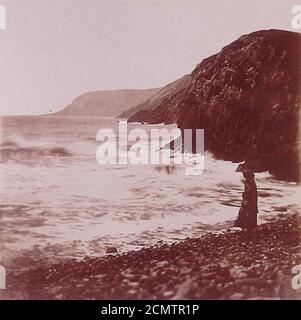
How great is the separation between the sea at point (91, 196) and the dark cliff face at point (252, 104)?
75mm

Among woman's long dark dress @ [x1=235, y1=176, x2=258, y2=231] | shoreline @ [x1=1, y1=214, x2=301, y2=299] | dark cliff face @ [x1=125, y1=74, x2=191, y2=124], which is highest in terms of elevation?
dark cliff face @ [x1=125, y1=74, x2=191, y2=124]

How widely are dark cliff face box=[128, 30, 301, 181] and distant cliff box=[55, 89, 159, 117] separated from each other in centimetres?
11

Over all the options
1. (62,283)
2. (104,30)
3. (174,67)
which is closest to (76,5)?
(104,30)

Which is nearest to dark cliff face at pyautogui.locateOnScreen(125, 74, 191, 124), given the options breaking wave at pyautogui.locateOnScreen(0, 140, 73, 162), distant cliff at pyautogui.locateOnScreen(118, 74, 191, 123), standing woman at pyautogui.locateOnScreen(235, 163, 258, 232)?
distant cliff at pyautogui.locateOnScreen(118, 74, 191, 123)

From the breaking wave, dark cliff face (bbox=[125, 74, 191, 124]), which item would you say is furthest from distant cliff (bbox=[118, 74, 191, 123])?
the breaking wave

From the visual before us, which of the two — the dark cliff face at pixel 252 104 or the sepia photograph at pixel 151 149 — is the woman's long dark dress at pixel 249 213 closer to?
the sepia photograph at pixel 151 149

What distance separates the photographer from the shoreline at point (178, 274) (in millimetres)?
1925

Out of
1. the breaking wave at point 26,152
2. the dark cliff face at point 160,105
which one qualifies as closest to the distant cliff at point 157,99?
the dark cliff face at point 160,105

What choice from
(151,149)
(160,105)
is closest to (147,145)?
(151,149)

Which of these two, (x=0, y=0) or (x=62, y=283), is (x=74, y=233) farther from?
(x=0, y=0)

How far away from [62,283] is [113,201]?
375 mm

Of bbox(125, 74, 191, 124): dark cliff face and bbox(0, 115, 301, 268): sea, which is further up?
bbox(125, 74, 191, 124): dark cliff face

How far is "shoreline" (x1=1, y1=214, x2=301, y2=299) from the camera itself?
1.92 meters

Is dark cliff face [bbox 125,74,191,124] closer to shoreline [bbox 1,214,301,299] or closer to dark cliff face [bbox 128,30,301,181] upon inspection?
dark cliff face [bbox 128,30,301,181]
